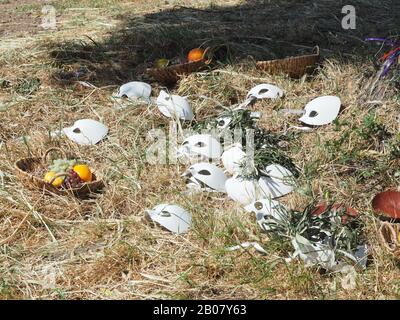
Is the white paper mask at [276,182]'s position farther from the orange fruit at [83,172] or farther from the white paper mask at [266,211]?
the orange fruit at [83,172]

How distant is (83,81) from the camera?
6020mm

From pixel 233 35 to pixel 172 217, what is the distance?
340 cm

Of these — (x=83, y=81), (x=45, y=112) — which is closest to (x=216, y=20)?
(x=83, y=81)

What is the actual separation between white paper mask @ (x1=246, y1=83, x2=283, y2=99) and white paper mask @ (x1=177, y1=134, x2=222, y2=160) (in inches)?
33.6

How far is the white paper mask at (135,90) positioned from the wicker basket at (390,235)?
2459mm

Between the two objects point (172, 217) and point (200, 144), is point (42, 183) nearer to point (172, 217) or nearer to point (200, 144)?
point (172, 217)

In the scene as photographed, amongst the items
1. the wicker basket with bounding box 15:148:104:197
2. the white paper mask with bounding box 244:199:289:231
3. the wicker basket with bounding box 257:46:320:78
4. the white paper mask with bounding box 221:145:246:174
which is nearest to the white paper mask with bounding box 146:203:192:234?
the white paper mask with bounding box 244:199:289:231

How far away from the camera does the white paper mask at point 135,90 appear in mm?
5539

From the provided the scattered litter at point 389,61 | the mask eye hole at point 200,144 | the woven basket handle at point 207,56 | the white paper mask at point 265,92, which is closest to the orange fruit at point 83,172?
the mask eye hole at point 200,144

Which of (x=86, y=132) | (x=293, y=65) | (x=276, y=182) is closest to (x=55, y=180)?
(x=86, y=132)

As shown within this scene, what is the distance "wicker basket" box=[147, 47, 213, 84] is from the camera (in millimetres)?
5752

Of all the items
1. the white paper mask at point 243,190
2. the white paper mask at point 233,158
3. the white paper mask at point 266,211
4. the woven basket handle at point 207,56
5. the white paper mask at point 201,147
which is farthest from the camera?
the woven basket handle at point 207,56
